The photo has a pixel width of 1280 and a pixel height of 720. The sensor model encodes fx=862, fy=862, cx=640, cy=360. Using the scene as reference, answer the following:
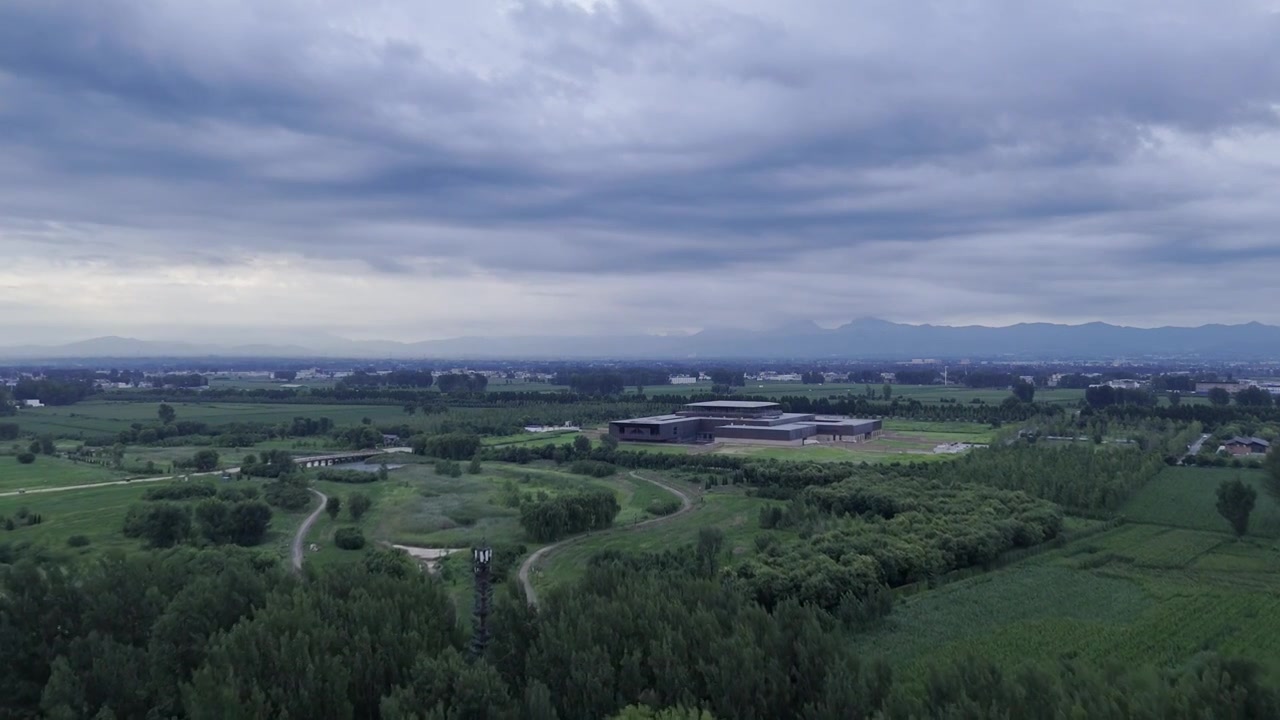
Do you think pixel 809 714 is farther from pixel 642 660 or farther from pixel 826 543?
pixel 826 543

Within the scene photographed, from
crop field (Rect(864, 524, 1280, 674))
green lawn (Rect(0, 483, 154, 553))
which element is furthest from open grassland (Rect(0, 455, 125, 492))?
crop field (Rect(864, 524, 1280, 674))

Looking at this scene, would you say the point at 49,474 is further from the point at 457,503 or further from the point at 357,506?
the point at 457,503

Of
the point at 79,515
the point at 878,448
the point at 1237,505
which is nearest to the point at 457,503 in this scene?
the point at 79,515

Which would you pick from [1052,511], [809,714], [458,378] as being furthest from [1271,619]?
[458,378]

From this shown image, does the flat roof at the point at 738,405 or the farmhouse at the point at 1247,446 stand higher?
the flat roof at the point at 738,405

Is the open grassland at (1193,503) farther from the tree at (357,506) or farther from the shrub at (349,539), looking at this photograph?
the tree at (357,506)

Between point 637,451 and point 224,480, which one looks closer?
point 224,480

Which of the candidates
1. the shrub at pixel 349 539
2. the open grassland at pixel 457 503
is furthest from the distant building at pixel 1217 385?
the shrub at pixel 349 539
